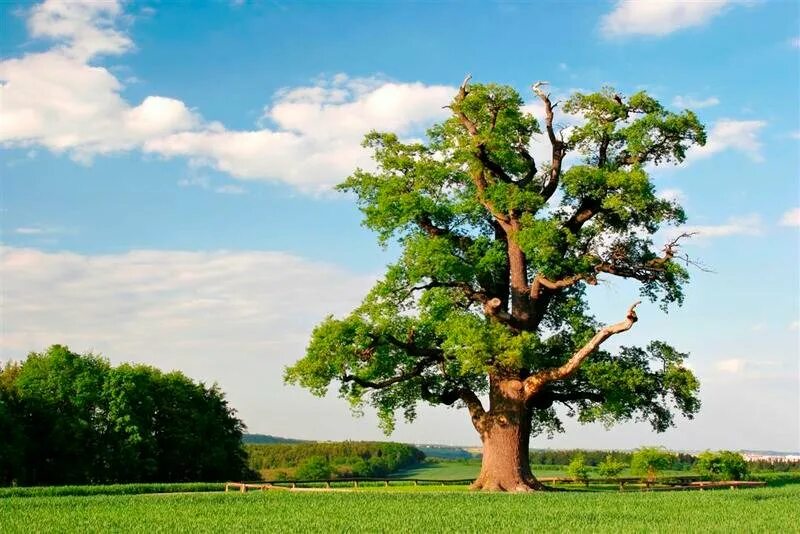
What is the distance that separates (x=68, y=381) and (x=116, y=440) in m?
5.31

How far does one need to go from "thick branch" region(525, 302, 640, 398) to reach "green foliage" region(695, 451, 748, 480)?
2233 centimetres

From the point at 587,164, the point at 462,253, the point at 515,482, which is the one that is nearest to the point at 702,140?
the point at 587,164

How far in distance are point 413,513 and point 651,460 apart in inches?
1525

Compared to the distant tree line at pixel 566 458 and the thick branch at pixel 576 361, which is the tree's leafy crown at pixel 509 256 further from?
the distant tree line at pixel 566 458

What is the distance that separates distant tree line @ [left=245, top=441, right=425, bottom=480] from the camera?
9456 centimetres

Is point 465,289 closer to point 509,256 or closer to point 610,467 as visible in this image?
point 509,256

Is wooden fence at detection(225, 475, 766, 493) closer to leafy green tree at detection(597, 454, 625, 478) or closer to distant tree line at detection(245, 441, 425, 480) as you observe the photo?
leafy green tree at detection(597, 454, 625, 478)

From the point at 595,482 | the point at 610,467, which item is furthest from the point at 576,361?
the point at 610,467

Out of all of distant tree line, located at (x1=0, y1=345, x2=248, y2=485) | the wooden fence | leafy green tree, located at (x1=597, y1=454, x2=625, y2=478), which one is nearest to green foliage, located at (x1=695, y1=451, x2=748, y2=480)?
the wooden fence

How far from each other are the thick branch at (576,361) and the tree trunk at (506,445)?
78 centimetres

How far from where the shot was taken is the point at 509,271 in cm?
3841

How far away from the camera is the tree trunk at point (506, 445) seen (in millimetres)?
35438

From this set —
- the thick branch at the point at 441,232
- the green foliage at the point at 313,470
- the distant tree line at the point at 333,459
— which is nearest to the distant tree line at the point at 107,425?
the green foliage at the point at 313,470

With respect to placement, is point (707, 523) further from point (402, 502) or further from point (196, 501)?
point (196, 501)
